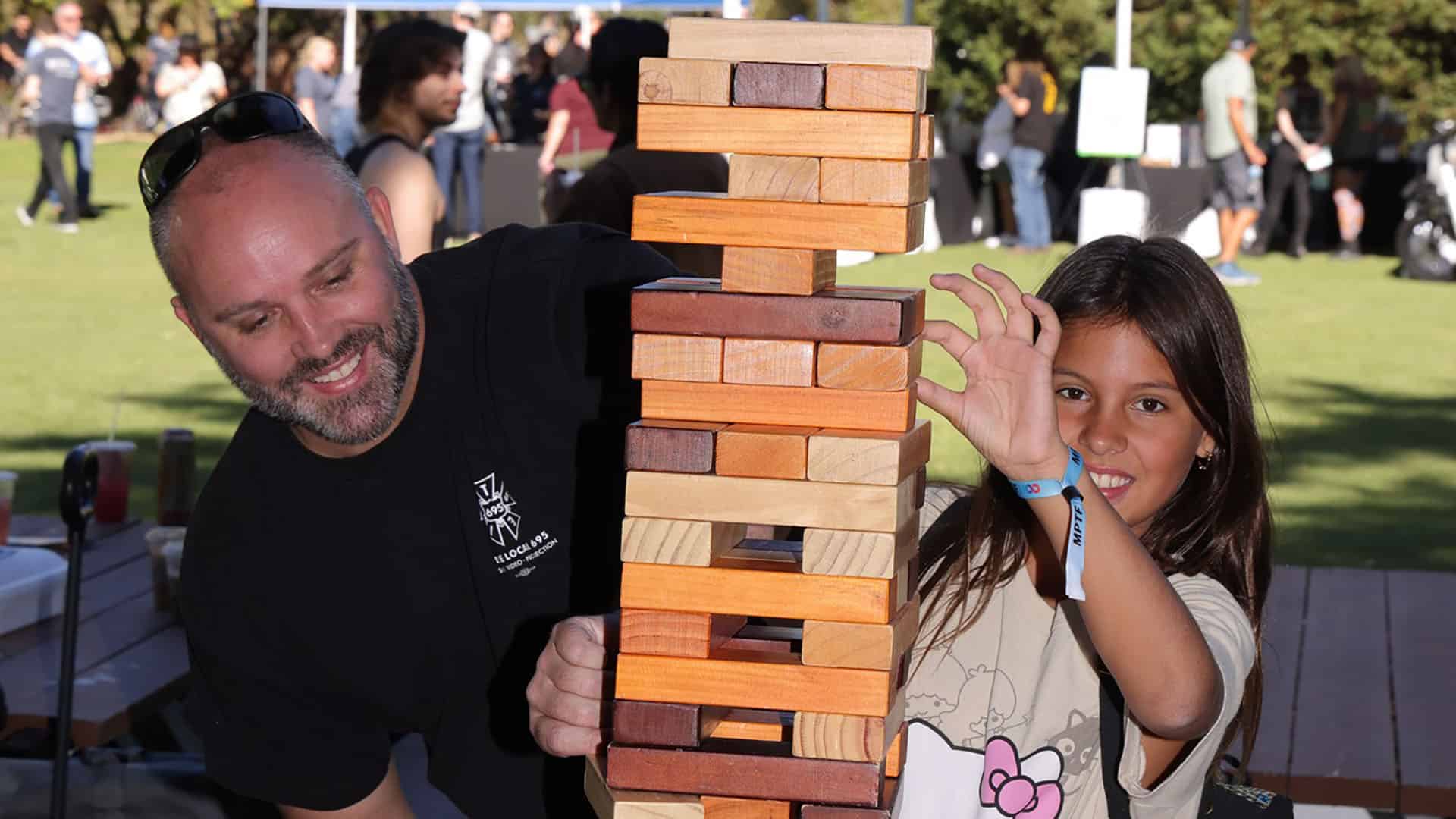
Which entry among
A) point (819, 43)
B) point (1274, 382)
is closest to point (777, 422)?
point (819, 43)

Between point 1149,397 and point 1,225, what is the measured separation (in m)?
19.1

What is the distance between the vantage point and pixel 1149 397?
2.56 meters

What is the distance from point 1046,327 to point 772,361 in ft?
1.22

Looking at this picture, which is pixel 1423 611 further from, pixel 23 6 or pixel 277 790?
pixel 23 6

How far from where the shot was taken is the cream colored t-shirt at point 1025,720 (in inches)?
91.5

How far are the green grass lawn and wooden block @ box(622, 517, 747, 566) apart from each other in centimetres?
345

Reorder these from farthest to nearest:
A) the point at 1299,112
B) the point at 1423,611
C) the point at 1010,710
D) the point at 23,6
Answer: the point at 23,6 < the point at 1299,112 < the point at 1423,611 < the point at 1010,710

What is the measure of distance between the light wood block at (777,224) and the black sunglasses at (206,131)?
3.08ft

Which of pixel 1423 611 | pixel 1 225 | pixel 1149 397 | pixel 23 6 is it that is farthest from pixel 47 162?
pixel 23 6

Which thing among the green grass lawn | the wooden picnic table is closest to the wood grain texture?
the wooden picnic table

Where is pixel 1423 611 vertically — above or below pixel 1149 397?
below

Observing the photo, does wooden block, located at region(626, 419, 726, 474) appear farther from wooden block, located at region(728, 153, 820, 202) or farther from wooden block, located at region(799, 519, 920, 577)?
wooden block, located at region(728, 153, 820, 202)

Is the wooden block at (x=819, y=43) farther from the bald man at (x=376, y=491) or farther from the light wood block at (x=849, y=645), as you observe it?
the bald man at (x=376, y=491)

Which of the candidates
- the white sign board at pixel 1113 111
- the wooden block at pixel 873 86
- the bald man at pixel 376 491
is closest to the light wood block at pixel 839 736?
the wooden block at pixel 873 86
